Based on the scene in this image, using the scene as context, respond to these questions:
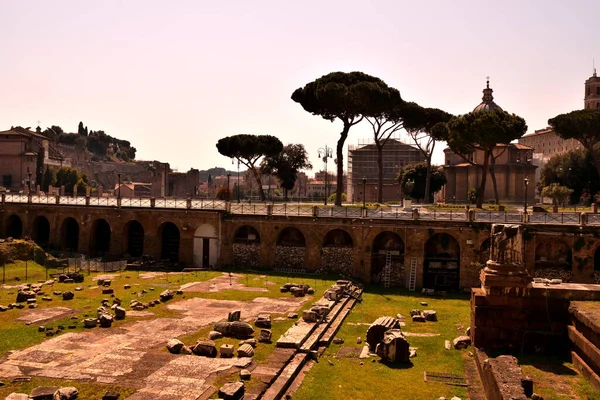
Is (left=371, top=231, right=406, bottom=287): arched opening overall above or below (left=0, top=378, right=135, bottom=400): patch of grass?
above

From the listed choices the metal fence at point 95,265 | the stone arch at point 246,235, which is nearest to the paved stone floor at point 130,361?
the metal fence at point 95,265

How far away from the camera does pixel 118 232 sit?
4138cm

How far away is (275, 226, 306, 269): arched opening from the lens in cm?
3638

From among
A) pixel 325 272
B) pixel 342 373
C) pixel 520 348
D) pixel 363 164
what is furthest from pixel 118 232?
pixel 363 164

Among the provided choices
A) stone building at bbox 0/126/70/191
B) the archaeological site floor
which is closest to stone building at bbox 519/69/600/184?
the archaeological site floor

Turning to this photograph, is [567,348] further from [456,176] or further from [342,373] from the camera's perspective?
[456,176]

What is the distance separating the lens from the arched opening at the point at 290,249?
1432 inches

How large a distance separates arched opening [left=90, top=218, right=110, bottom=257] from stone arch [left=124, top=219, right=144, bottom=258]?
2225 mm

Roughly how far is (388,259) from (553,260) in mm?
9358

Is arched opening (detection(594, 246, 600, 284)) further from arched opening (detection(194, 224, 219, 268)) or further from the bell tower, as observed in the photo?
the bell tower

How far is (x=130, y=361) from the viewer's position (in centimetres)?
1717

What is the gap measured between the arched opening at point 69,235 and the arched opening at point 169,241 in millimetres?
7959

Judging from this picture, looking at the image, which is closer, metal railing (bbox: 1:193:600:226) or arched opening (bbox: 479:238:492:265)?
metal railing (bbox: 1:193:600:226)

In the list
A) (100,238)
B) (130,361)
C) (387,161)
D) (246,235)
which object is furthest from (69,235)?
(387,161)
